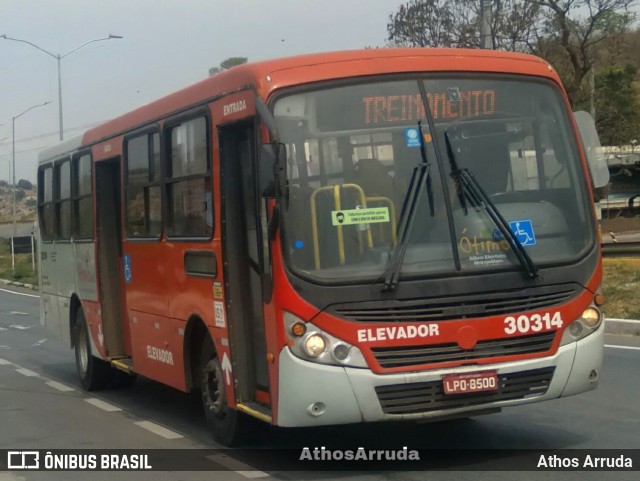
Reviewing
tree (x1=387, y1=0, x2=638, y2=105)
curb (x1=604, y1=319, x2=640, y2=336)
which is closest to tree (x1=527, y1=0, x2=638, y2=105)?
tree (x1=387, y1=0, x2=638, y2=105)

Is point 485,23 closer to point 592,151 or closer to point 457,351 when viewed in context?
point 592,151

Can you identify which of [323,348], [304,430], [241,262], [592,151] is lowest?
[304,430]

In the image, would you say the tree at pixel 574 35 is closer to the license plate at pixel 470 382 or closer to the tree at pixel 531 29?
the tree at pixel 531 29

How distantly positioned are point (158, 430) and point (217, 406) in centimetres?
133

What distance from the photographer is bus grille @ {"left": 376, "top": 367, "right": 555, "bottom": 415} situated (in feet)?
22.1

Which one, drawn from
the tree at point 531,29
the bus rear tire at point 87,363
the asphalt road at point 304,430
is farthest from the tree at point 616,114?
the bus rear tire at point 87,363

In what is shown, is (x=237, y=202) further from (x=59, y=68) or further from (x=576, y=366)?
(x=59, y=68)

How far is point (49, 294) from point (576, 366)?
355 inches

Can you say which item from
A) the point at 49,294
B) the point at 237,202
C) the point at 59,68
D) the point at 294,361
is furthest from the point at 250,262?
the point at 59,68

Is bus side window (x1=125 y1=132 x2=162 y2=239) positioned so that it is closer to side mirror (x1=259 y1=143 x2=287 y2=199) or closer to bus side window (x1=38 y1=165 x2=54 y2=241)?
side mirror (x1=259 y1=143 x2=287 y2=199)

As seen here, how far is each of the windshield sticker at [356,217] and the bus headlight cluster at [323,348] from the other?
0.72 m

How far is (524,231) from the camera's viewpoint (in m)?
7.14

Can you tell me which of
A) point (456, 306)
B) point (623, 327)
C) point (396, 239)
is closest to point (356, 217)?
point (396, 239)

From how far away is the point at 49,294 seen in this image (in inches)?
563
